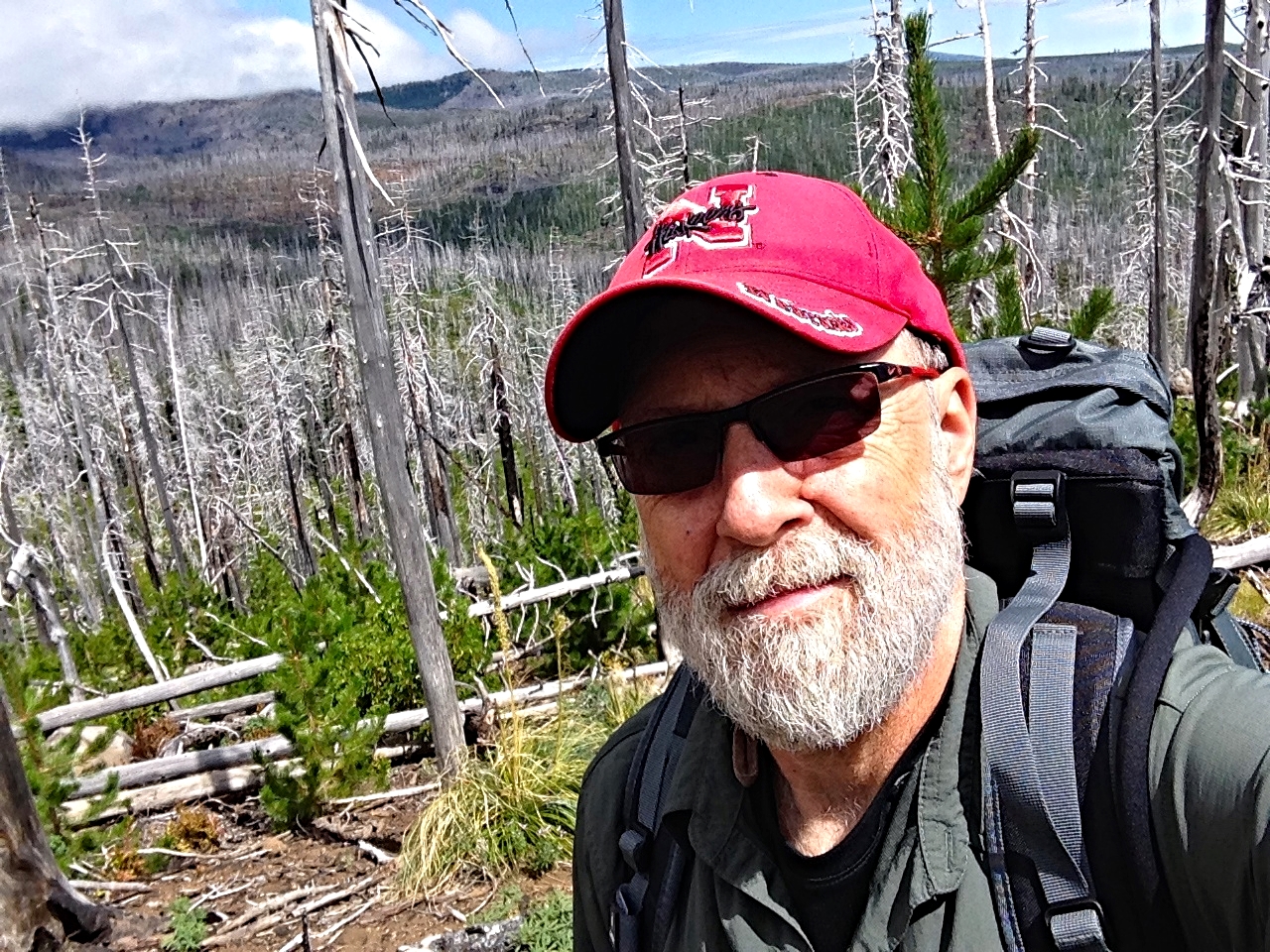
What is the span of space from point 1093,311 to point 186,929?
559cm

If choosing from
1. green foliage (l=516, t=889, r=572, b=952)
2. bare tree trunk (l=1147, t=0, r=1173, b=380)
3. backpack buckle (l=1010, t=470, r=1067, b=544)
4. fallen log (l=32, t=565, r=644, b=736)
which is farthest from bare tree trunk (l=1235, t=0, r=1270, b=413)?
backpack buckle (l=1010, t=470, r=1067, b=544)

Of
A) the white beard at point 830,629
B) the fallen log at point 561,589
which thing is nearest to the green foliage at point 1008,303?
the white beard at point 830,629

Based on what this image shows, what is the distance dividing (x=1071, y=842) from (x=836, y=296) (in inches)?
31.8

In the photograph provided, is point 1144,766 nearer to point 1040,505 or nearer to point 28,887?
point 1040,505

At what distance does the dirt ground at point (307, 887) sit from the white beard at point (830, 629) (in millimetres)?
4026

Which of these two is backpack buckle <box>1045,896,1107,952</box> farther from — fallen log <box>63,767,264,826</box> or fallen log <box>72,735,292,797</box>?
fallen log <box>63,767,264,826</box>

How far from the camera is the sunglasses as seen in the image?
1346mm

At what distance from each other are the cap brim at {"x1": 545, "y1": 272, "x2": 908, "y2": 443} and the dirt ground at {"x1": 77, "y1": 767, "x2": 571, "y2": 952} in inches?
162

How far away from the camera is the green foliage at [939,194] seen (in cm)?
274

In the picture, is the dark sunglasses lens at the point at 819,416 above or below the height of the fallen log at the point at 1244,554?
above

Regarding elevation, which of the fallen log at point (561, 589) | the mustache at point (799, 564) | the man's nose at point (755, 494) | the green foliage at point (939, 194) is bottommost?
the fallen log at point (561, 589)

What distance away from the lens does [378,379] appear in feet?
18.4

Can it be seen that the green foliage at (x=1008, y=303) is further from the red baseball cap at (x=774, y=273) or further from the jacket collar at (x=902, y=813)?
the jacket collar at (x=902, y=813)

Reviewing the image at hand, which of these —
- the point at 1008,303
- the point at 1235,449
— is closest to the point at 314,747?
the point at 1008,303
